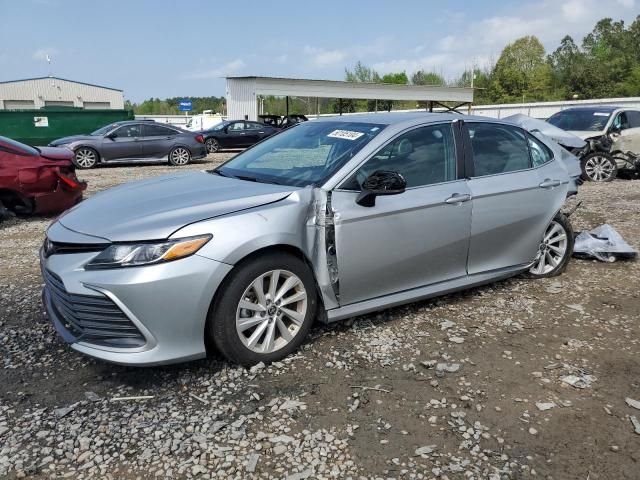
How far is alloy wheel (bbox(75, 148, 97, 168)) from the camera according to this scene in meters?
15.0

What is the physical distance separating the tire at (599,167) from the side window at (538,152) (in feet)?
25.9

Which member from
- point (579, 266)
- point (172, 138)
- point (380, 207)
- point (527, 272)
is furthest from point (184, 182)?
point (172, 138)

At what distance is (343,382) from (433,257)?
129cm

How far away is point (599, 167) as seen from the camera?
12.1m

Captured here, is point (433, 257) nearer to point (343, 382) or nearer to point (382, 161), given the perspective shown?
point (382, 161)

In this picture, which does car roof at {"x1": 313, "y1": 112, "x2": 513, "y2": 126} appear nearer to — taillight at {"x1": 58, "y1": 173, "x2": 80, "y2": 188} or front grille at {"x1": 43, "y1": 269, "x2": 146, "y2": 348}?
front grille at {"x1": 43, "y1": 269, "x2": 146, "y2": 348}

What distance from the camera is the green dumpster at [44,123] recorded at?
20531 millimetres

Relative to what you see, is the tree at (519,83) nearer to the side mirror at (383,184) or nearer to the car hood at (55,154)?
the car hood at (55,154)

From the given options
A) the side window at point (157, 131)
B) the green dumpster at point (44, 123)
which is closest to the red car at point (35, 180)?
the side window at point (157, 131)

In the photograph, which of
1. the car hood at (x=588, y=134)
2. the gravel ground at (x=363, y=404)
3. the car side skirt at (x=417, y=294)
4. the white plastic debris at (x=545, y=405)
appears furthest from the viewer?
the car hood at (x=588, y=134)

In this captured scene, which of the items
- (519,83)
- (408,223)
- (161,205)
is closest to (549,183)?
(408,223)

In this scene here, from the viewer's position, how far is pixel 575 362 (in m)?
3.58

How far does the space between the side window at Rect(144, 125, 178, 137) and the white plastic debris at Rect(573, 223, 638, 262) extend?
1320 centimetres

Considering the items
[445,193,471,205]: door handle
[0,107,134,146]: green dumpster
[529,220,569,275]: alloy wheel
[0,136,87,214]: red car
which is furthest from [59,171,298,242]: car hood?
[0,107,134,146]: green dumpster
